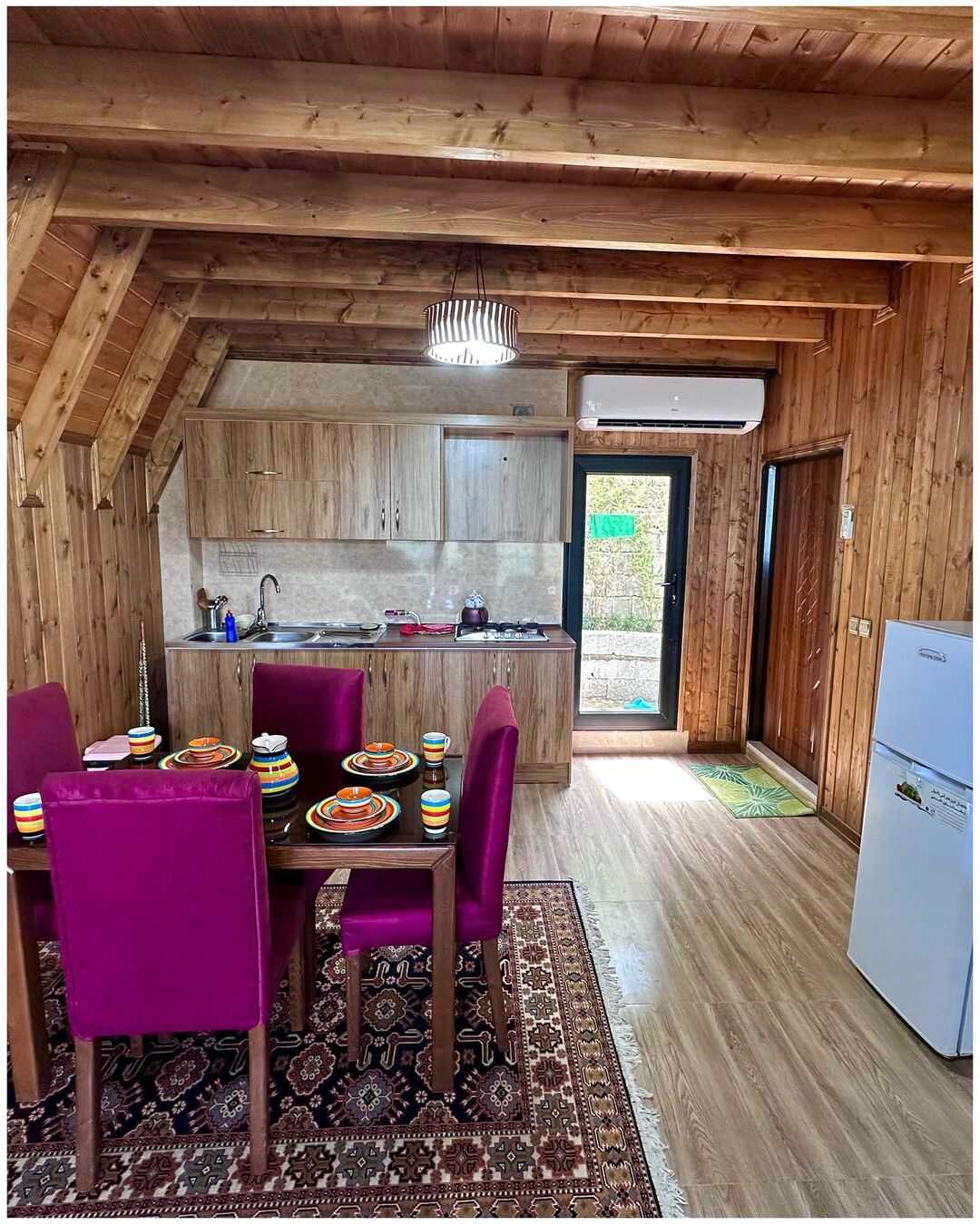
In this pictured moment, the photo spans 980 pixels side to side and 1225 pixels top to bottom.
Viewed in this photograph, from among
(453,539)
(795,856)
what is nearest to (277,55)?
(453,539)

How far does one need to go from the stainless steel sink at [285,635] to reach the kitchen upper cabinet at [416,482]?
0.89m

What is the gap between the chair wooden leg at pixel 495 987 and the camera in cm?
199

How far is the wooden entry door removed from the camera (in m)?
3.82

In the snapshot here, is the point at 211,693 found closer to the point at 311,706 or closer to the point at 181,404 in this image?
the point at 311,706

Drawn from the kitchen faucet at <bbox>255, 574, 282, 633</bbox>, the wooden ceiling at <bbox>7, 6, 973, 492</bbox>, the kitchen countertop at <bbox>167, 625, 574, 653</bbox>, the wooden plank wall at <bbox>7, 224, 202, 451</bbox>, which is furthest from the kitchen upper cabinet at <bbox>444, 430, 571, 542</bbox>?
the wooden plank wall at <bbox>7, 224, 202, 451</bbox>

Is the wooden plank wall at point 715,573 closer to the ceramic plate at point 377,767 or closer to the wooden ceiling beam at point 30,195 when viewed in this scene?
the ceramic plate at point 377,767

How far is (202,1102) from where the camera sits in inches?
72.6

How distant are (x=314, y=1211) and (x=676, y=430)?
13.8ft

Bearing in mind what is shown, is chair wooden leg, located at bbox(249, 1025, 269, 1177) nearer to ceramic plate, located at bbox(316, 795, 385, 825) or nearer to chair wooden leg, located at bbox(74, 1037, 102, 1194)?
chair wooden leg, located at bbox(74, 1037, 102, 1194)

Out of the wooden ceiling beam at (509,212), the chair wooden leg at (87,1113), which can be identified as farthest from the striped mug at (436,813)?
the wooden ceiling beam at (509,212)

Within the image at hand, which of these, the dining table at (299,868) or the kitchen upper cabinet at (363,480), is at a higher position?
the kitchen upper cabinet at (363,480)

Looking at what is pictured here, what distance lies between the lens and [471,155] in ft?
5.94

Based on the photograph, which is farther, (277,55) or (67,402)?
(67,402)

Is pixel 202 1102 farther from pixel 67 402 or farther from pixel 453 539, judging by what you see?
pixel 453 539
